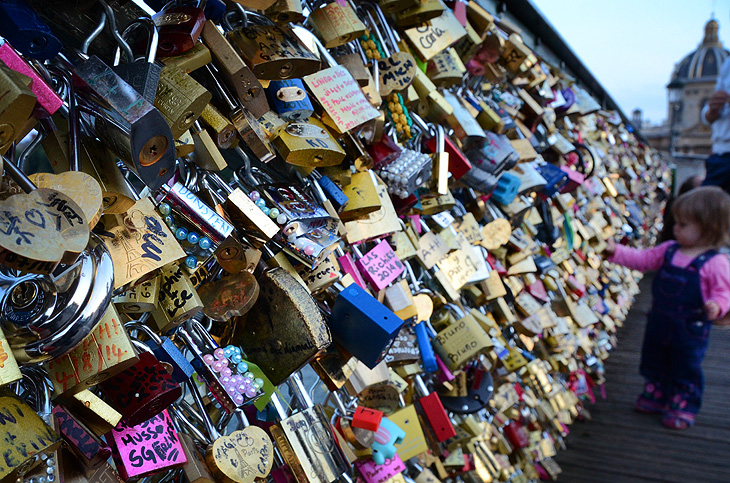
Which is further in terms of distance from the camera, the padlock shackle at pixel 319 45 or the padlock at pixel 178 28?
the padlock shackle at pixel 319 45

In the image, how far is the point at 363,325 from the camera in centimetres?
90

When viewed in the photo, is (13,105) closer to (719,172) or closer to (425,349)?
(425,349)

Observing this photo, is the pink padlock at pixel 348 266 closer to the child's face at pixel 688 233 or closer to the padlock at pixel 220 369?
the padlock at pixel 220 369

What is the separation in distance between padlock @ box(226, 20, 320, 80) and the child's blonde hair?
8.23 ft

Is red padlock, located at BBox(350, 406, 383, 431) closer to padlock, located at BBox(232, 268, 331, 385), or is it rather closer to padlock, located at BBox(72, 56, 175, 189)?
padlock, located at BBox(232, 268, 331, 385)

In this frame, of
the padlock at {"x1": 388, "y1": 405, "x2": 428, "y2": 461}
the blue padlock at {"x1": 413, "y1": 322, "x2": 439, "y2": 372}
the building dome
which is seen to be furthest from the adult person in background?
the building dome

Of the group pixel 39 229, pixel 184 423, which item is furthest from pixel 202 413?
pixel 39 229

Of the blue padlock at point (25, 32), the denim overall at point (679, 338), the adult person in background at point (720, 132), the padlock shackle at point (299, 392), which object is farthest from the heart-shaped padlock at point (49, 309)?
the adult person in background at point (720, 132)

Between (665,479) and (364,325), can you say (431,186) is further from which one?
(665,479)

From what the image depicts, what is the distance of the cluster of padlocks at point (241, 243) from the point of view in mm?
531

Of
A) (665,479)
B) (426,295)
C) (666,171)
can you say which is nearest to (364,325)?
(426,295)

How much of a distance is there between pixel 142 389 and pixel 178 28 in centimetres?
41

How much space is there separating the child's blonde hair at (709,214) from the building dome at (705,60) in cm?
5598

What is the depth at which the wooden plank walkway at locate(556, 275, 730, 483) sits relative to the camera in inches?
90.2
